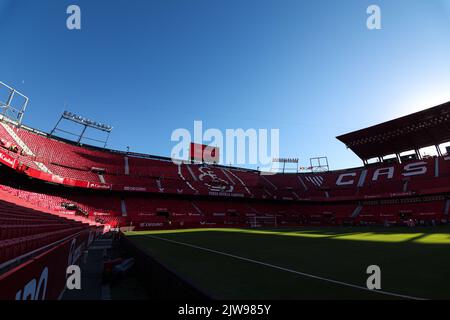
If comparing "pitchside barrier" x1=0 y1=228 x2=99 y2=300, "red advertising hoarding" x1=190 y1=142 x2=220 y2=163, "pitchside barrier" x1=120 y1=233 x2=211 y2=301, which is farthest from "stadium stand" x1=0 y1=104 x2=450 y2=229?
"pitchside barrier" x1=0 y1=228 x2=99 y2=300

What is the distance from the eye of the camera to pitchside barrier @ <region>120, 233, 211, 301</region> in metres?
4.41

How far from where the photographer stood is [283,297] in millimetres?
4461

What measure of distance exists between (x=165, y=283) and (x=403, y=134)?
53410 millimetres

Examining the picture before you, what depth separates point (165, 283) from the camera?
5.93 meters

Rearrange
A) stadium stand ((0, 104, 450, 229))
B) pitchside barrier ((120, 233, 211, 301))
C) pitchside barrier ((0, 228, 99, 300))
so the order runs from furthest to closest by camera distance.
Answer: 1. stadium stand ((0, 104, 450, 229))
2. pitchside barrier ((120, 233, 211, 301))
3. pitchside barrier ((0, 228, 99, 300))

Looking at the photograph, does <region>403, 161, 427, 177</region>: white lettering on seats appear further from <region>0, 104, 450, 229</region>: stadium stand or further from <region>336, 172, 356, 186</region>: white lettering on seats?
<region>336, 172, 356, 186</region>: white lettering on seats

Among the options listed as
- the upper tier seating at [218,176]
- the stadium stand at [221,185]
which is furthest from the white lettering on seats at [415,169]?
the stadium stand at [221,185]

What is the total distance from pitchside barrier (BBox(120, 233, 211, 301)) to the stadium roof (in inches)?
1872

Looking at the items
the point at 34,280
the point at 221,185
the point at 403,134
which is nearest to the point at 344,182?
the point at 403,134

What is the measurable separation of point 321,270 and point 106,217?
34.9 metres

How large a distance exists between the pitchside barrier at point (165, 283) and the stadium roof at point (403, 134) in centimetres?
4755

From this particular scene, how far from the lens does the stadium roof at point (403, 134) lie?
40.8 m

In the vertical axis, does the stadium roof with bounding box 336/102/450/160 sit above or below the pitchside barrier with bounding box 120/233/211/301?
above

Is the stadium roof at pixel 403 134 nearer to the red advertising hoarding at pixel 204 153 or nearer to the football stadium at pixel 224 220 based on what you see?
the football stadium at pixel 224 220
